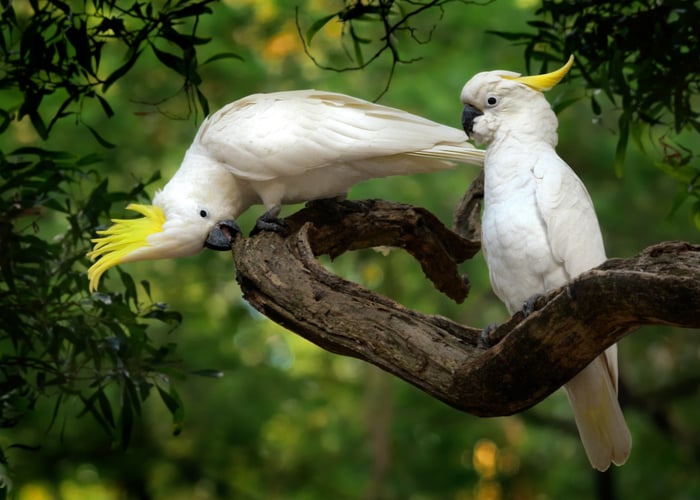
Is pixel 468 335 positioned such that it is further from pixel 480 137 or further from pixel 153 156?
pixel 153 156

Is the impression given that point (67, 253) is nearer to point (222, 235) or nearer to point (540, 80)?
point (222, 235)

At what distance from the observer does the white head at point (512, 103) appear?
2.09 meters

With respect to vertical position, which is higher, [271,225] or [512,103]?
[512,103]

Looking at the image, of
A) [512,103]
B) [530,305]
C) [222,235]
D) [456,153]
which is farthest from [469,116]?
[222,235]

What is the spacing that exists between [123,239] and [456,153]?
788 mm

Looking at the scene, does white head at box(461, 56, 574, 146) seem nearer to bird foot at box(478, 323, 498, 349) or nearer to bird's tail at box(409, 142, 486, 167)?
bird's tail at box(409, 142, 486, 167)

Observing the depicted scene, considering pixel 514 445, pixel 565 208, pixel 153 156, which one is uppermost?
pixel 565 208

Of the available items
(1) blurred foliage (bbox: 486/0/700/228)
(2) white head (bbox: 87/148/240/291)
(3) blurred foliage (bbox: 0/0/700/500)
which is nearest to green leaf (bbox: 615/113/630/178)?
(1) blurred foliage (bbox: 486/0/700/228)

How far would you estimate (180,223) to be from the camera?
7.44ft

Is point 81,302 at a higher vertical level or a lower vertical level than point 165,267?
higher

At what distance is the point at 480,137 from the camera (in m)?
2.15

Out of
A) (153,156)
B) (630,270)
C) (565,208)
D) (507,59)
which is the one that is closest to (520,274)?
(565,208)

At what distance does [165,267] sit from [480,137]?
3.38m

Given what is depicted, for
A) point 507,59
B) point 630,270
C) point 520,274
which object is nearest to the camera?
point 630,270
